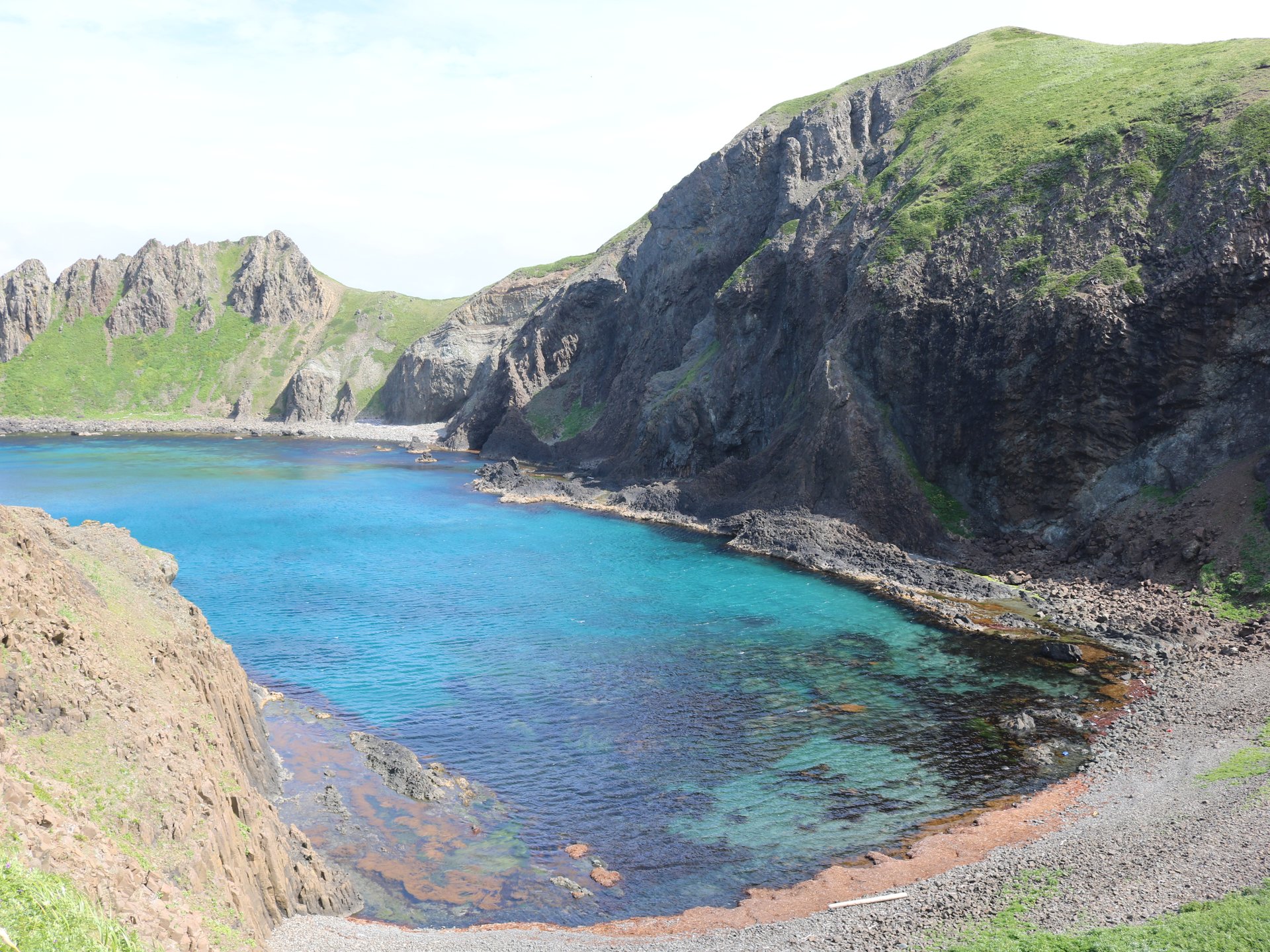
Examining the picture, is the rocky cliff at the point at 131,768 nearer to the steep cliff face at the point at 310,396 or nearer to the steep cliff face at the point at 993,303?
the steep cliff face at the point at 993,303

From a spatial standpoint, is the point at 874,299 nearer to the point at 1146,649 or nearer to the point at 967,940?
the point at 1146,649

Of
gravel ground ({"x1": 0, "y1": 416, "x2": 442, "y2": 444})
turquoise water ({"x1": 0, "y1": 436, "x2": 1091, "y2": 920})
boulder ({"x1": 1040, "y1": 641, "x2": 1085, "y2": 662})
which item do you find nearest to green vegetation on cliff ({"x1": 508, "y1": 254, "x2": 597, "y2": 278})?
gravel ground ({"x1": 0, "y1": 416, "x2": 442, "y2": 444})

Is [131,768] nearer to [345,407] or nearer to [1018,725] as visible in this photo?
[1018,725]

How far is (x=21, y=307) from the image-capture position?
190 metres

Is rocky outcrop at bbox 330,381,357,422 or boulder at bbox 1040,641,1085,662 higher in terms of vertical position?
rocky outcrop at bbox 330,381,357,422

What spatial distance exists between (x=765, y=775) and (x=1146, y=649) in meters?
25.7

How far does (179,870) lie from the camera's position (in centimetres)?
1747

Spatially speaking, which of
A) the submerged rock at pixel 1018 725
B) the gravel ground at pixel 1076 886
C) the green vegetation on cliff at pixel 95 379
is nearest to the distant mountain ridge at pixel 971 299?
the submerged rock at pixel 1018 725

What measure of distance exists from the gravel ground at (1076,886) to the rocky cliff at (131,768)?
2364mm

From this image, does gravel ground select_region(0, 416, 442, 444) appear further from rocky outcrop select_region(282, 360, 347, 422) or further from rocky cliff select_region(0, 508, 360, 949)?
rocky cliff select_region(0, 508, 360, 949)

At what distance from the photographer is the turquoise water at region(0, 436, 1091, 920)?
2961 cm

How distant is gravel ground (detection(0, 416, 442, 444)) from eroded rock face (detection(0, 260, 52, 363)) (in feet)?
88.2

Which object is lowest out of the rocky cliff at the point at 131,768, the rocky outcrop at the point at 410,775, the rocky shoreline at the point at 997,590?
the rocky outcrop at the point at 410,775

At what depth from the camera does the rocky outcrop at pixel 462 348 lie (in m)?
A: 172
